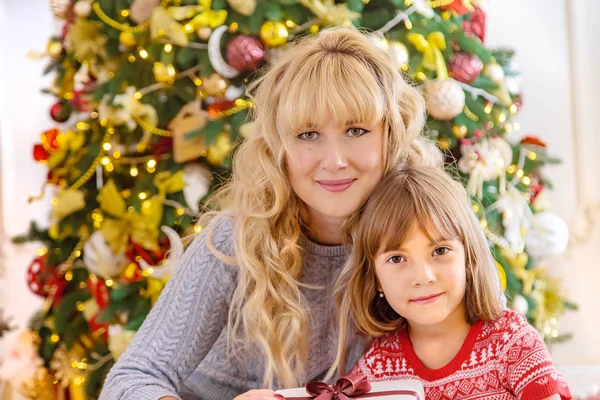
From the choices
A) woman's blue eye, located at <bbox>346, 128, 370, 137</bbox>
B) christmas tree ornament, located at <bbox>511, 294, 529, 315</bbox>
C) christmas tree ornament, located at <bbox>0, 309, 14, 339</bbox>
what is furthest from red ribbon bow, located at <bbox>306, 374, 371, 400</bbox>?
christmas tree ornament, located at <bbox>0, 309, 14, 339</bbox>

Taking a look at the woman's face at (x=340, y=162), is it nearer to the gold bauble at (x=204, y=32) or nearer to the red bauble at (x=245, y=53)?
the red bauble at (x=245, y=53)

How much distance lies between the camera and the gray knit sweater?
1.69 metres

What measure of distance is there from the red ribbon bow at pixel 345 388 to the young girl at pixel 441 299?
15 cm

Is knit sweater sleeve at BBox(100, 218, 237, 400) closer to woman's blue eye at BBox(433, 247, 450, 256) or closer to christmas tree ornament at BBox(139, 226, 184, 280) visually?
woman's blue eye at BBox(433, 247, 450, 256)

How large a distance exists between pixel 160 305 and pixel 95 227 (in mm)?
1165

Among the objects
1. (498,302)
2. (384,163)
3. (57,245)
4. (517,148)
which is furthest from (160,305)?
(517,148)

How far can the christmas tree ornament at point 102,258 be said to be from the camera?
2.74 meters

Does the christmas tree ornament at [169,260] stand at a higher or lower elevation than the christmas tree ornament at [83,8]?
lower

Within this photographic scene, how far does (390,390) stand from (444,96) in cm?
133

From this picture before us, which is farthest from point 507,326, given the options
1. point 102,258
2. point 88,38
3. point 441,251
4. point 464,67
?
point 88,38

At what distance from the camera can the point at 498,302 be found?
1.52 metres

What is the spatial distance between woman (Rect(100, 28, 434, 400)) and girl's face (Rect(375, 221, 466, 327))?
0.20 m

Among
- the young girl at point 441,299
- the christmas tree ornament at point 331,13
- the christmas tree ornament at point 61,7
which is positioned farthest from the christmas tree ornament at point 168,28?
the young girl at point 441,299

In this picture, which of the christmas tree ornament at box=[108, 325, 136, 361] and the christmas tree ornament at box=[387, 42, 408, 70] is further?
the christmas tree ornament at box=[108, 325, 136, 361]
